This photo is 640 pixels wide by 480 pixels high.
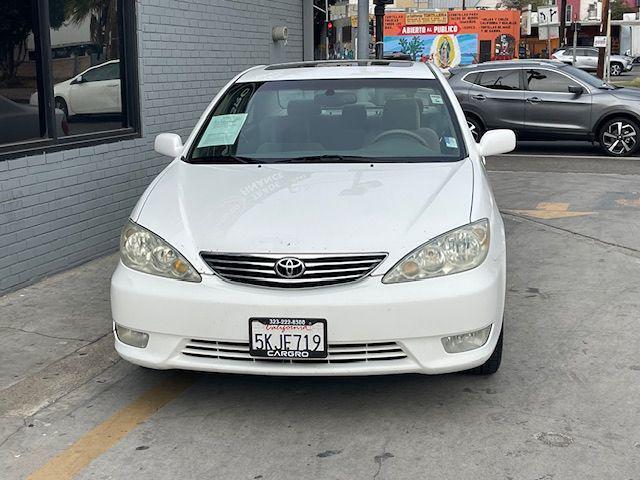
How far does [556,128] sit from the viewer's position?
615 inches

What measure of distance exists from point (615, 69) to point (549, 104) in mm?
38512

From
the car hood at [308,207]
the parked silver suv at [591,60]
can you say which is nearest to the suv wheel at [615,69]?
the parked silver suv at [591,60]

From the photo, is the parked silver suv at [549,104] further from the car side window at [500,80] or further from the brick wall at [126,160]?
the brick wall at [126,160]

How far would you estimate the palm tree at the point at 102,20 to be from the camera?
767 cm

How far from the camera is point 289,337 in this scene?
4000 millimetres

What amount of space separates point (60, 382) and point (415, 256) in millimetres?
2063

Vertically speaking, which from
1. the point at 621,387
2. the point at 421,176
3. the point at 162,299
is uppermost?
the point at 421,176

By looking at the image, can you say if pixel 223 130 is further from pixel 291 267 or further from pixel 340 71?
pixel 291 267

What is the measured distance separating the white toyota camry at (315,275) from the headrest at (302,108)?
0.81m

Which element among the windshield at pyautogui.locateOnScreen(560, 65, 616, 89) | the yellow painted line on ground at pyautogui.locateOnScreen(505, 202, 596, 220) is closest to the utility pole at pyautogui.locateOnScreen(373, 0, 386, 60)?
the windshield at pyautogui.locateOnScreen(560, 65, 616, 89)

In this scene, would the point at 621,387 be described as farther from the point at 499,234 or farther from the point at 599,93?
the point at 599,93

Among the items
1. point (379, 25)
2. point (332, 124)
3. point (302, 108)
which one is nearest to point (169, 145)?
point (302, 108)

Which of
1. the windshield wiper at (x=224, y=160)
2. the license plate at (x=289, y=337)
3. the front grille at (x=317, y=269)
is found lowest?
the license plate at (x=289, y=337)

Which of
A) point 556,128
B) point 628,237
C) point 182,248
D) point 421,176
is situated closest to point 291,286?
point 182,248
